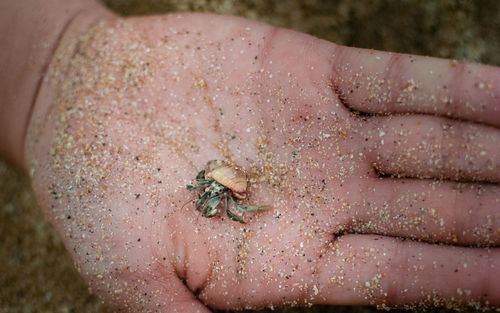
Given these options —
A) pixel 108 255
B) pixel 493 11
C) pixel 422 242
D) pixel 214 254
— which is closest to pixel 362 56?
pixel 422 242

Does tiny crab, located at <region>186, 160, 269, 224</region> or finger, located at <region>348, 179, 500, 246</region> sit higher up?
finger, located at <region>348, 179, 500, 246</region>

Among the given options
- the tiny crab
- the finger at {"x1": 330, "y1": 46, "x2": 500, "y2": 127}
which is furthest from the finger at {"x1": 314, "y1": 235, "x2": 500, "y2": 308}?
the finger at {"x1": 330, "y1": 46, "x2": 500, "y2": 127}

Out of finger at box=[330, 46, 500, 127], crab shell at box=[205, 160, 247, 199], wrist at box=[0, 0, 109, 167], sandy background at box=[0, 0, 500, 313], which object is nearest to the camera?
finger at box=[330, 46, 500, 127]

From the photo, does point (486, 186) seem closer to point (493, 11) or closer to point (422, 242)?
point (422, 242)

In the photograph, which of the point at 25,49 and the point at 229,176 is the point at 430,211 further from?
the point at 25,49

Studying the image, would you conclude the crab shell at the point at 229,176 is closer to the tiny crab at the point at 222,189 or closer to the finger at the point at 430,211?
the tiny crab at the point at 222,189

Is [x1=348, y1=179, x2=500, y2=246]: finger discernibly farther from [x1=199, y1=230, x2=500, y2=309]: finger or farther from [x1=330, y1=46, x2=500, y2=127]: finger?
[x1=330, y1=46, x2=500, y2=127]: finger

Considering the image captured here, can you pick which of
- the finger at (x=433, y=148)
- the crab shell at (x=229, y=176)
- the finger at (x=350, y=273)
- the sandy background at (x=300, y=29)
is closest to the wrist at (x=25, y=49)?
the sandy background at (x=300, y=29)

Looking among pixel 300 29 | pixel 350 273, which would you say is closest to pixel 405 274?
pixel 350 273
